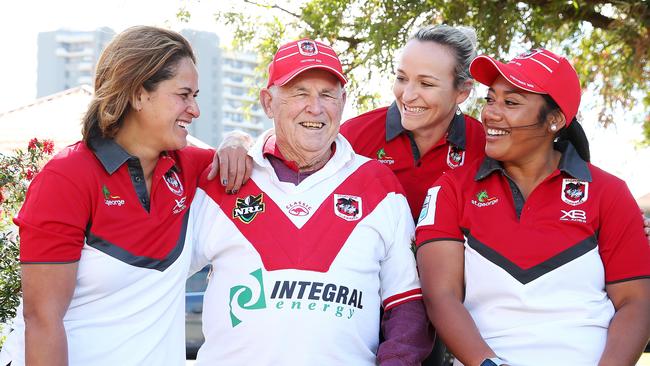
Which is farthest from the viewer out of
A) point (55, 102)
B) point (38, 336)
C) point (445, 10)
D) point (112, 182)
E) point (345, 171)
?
point (55, 102)

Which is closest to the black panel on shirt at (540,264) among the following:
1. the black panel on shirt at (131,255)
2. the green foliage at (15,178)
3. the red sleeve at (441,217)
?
the red sleeve at (441,217)

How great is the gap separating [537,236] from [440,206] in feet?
1.33

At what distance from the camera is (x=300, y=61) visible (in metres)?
3.68

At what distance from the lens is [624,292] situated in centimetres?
351

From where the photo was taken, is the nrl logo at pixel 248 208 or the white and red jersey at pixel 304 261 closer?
the white and red jersey at pixel 304 261

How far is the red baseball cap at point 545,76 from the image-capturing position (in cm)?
364

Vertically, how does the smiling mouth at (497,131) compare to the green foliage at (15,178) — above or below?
above

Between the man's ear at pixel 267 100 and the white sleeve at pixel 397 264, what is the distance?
65cm

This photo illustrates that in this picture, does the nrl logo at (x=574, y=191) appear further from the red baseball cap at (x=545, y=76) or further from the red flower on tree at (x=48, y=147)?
the red flower on tree at (x=48, y=147)

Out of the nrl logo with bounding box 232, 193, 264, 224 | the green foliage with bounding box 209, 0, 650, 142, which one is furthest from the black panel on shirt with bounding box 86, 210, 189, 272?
the green foliage with bounding box 209, 0, 650, 142

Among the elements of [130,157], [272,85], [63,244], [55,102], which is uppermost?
[272,85]

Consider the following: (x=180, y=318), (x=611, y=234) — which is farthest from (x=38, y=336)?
(x=611, y=234)

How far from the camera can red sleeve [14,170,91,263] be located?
301cm

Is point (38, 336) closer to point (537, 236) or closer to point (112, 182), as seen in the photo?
point (112, 182)
